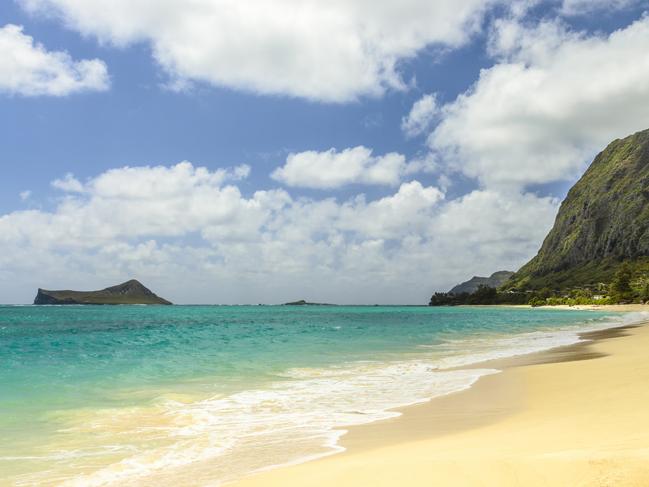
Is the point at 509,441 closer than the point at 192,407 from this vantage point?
Yes

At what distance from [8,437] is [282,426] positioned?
608 cm

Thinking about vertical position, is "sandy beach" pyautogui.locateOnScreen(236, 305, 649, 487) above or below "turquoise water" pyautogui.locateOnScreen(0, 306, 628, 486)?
above

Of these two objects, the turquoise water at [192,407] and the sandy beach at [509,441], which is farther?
the turquoise water at [192,407]

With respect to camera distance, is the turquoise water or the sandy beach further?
the turquoise water

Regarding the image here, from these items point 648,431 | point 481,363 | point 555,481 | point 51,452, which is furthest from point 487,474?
point 481,363

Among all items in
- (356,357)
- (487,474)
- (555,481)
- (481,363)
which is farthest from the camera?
(356,357)

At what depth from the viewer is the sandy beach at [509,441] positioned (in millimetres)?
5566

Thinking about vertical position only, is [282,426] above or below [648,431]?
below

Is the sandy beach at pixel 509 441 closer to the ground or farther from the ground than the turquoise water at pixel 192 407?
farther from the ground

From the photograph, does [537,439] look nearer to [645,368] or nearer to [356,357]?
[645,368]

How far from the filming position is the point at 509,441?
7.82 metres

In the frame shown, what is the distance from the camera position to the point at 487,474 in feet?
18.9

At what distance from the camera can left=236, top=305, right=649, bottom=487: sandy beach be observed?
5.57 meters

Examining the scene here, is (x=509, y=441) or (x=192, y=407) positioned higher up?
(x=509, y=441)
